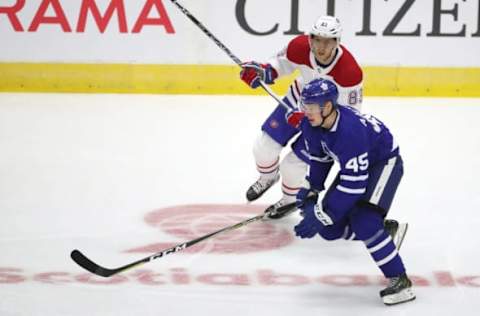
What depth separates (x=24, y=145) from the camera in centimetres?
584

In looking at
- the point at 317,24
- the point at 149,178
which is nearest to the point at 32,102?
the point at 149,178

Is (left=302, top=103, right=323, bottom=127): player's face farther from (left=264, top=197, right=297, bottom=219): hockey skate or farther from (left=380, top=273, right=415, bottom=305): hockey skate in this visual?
(left=264, top=197, right=297, bottom=219): hockey skate

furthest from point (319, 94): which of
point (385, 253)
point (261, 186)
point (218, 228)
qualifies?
point (261, 186)

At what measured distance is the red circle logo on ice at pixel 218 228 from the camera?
434cm

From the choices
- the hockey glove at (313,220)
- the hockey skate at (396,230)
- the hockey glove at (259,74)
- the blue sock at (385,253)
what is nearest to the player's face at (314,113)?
the hockey glove at (313,220)

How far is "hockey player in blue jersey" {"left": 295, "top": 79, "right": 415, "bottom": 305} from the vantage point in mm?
3562

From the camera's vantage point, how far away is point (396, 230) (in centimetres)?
402

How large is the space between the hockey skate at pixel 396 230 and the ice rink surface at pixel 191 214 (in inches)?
5.3

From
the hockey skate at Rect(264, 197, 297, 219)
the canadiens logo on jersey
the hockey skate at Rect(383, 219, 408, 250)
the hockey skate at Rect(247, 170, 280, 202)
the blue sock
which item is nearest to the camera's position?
the blue sock

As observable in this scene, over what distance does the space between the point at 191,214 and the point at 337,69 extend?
103cm

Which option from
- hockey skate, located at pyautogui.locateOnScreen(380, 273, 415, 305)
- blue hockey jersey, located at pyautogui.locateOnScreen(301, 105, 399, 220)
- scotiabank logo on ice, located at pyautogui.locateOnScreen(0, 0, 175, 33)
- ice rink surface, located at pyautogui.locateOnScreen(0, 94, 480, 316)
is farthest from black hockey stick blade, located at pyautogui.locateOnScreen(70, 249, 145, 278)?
scotiabank logo on ice, located at pyautogui.locateOnScreen(0, 0, 175, 33)

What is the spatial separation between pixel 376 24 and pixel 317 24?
290 cm

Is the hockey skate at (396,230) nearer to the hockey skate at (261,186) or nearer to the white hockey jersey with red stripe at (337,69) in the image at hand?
the white hockey jersey with red stripe at (337,69)

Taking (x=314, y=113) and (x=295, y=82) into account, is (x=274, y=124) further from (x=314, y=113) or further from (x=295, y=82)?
(x=314, y=113)
